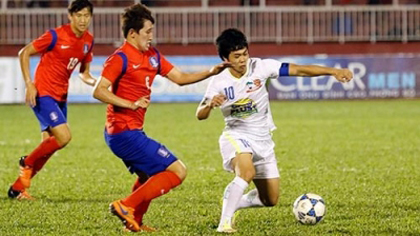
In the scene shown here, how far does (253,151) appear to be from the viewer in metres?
7.89

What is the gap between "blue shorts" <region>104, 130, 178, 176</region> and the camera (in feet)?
24.4

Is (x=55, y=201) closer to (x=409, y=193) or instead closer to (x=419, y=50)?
(x=409, y=193)

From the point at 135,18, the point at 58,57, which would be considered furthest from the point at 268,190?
the point at 58,57

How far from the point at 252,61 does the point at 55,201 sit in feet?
9.20

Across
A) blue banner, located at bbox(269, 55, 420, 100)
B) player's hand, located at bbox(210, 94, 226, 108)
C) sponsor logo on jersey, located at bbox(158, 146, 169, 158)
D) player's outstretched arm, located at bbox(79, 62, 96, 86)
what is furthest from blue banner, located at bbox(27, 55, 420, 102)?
player's hand, located at bbox(210, 94, 226, 108)

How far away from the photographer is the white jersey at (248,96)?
25.6 ft

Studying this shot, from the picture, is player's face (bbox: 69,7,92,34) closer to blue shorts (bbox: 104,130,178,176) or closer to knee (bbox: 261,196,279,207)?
blue shorts (bbox: 104,130,178,176)

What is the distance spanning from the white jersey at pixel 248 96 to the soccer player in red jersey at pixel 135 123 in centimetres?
24

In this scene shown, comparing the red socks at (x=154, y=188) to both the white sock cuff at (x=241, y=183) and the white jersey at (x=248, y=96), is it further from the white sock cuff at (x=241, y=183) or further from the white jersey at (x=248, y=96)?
the white jersey at (x=248, y=96)

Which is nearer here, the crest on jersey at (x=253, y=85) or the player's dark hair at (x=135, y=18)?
the player's dark hair at (x=135, y=18)

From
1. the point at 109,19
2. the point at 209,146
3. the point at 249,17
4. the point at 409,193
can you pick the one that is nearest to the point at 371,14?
the point at 249,17

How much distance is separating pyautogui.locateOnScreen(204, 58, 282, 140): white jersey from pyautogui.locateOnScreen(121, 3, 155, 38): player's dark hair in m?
0.76

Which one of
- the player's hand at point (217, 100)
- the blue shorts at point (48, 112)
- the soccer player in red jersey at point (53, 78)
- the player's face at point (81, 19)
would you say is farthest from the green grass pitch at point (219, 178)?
the player's face at point (81, 19)

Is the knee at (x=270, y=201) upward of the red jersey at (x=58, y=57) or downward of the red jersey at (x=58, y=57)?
downward
